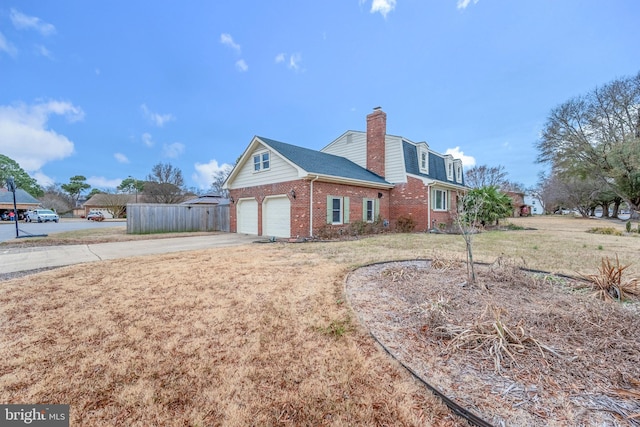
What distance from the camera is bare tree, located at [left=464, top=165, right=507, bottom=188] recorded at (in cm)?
4133

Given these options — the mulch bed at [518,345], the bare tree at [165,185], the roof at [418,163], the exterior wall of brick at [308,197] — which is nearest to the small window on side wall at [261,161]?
the exterior wall of brick at [308,197]

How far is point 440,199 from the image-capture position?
15406mm

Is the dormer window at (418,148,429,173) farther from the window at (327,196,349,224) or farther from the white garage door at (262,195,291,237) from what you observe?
the white garage door at (262,195,291,237)

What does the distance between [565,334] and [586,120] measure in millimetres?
27512

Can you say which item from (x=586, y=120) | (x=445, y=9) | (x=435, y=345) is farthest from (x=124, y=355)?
(x=586, y=120)

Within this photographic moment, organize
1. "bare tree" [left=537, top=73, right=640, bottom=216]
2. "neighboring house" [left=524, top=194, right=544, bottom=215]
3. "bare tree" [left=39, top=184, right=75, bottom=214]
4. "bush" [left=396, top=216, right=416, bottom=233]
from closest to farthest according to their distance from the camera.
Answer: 1. "bush" [left=396, top=216, right=416, bottom=233]
2. "bare tree" [left=537, top=73, right=640, bottom=216]
3. "bare tree" [left=39, top=184, right=75, bottom=214]
4. "neighboring house" [left=524, top=194, right=544, bottom=215]

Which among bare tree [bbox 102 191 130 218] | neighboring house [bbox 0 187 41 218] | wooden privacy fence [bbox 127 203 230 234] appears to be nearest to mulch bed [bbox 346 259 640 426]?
wooden privacy fence [bbox 127 203 230 234]

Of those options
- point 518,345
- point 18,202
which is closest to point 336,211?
point 518,345

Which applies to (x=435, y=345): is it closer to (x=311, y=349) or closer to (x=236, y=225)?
(x=311, y=349)

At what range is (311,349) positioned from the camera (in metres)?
2.63

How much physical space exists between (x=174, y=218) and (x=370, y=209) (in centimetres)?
1184

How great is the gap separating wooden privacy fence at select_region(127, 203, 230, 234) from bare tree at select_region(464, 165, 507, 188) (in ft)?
131

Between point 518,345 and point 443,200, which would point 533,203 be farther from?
point 518,345

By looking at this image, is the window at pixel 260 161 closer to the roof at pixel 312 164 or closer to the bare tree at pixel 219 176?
the roof at pixel 312 164
